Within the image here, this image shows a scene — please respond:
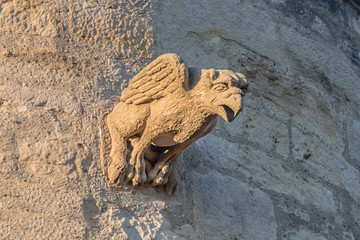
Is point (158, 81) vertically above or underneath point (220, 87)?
underneath

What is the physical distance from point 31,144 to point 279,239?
1.18 m

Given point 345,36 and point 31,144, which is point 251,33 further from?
point 31,144

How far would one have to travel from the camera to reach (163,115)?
312 cm

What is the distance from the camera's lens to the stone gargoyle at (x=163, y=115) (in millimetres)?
3020

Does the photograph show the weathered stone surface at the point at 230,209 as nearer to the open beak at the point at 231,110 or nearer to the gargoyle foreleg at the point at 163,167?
the gargoyle foreleg at the point at 163,167

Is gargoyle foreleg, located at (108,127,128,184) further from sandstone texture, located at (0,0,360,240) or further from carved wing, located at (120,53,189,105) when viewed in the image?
carved wing, located at (120,53,189,105)

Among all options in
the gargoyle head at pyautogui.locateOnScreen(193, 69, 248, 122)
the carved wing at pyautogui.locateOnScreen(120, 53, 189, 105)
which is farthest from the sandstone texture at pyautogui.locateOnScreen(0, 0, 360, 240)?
the gargoyle head at pyautogui.locateOnScreen(193, 69, 248, 122)

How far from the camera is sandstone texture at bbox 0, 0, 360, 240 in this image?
319cm

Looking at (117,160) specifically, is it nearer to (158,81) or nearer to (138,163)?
(138,163)

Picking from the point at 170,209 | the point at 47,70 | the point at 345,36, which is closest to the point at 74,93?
the point at 47,70

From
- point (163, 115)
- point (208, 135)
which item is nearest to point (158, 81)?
point (163, 115)

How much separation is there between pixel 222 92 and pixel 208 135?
770 mm

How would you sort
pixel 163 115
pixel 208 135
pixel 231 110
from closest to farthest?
1. pixel 231 110
2. pixel 163 115
3. pixel 208 135

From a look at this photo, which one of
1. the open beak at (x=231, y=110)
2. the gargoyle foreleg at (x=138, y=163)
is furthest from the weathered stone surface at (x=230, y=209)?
the open beak at (x=231, y=110)
